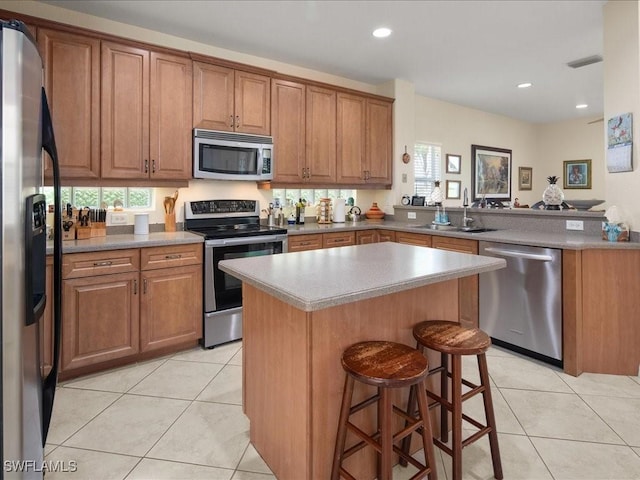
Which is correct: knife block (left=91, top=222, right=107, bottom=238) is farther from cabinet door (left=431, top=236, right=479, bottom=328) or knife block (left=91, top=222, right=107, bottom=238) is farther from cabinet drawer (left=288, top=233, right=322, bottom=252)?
cabinet door (left=431, top=236, right=479, bottom=328)

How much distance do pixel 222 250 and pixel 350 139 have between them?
2099 mm

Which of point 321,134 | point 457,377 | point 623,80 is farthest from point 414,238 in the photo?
point 457,377

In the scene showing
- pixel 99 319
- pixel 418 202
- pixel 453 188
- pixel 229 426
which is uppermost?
pixel 453 188

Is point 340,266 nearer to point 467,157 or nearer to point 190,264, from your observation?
point 190,264

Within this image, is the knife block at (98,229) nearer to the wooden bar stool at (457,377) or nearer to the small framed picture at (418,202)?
the wooden bar stool at (457,377)

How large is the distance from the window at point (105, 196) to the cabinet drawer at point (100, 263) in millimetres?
742

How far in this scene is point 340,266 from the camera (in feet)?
5.88

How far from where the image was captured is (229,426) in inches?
83.4

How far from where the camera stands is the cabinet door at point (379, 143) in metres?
4.61

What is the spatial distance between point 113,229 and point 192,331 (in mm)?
1116

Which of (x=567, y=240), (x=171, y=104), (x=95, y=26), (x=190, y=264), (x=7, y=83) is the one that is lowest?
(x=190, y=264)

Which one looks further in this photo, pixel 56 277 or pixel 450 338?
pixel 450 338

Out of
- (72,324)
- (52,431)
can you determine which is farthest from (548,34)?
(52,431)

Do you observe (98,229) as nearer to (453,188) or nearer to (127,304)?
(127,304)
